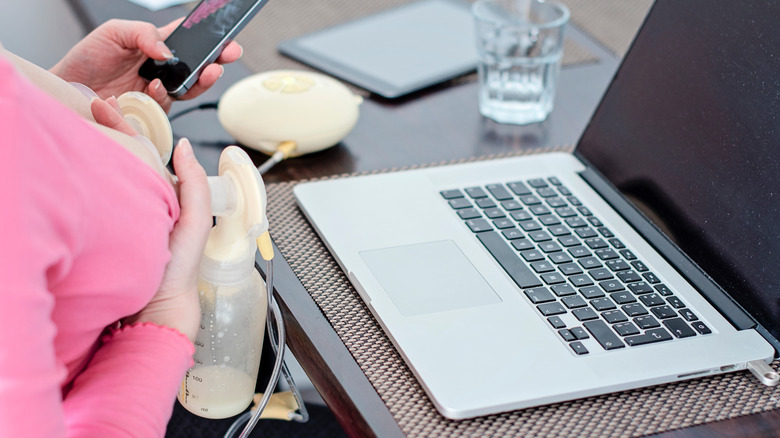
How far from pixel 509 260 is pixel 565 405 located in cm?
14

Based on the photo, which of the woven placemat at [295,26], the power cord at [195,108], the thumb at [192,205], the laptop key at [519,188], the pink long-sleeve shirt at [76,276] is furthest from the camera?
the woven placemat at [295,26]

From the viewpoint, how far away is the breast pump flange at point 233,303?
0.50 m

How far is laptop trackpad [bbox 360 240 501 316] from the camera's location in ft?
1.77

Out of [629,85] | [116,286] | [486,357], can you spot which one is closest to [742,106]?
[629,85]

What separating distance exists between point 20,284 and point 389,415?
0.21 m

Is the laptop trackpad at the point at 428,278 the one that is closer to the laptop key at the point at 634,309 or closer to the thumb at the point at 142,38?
the laptop key at the point at 634,309

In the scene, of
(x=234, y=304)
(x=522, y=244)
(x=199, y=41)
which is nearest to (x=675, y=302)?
(x=522, y=244)

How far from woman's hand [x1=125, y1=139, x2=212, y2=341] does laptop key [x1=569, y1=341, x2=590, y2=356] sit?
0.79 ft

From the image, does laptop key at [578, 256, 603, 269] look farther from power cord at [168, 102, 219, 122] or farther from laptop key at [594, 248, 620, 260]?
power cord at [168, 102, 219, 122]

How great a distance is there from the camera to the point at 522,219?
64 cm

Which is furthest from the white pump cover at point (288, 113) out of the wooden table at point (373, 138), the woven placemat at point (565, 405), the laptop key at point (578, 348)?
the laptop key at point (578, 348)

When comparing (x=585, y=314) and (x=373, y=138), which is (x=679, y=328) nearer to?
(x=585, y=314)

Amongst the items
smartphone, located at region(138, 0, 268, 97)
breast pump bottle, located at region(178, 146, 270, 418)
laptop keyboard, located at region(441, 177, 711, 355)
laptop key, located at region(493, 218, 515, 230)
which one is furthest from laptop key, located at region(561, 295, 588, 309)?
smartphone, located at region(138, 0, 268, 97)

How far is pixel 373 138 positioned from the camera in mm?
795
